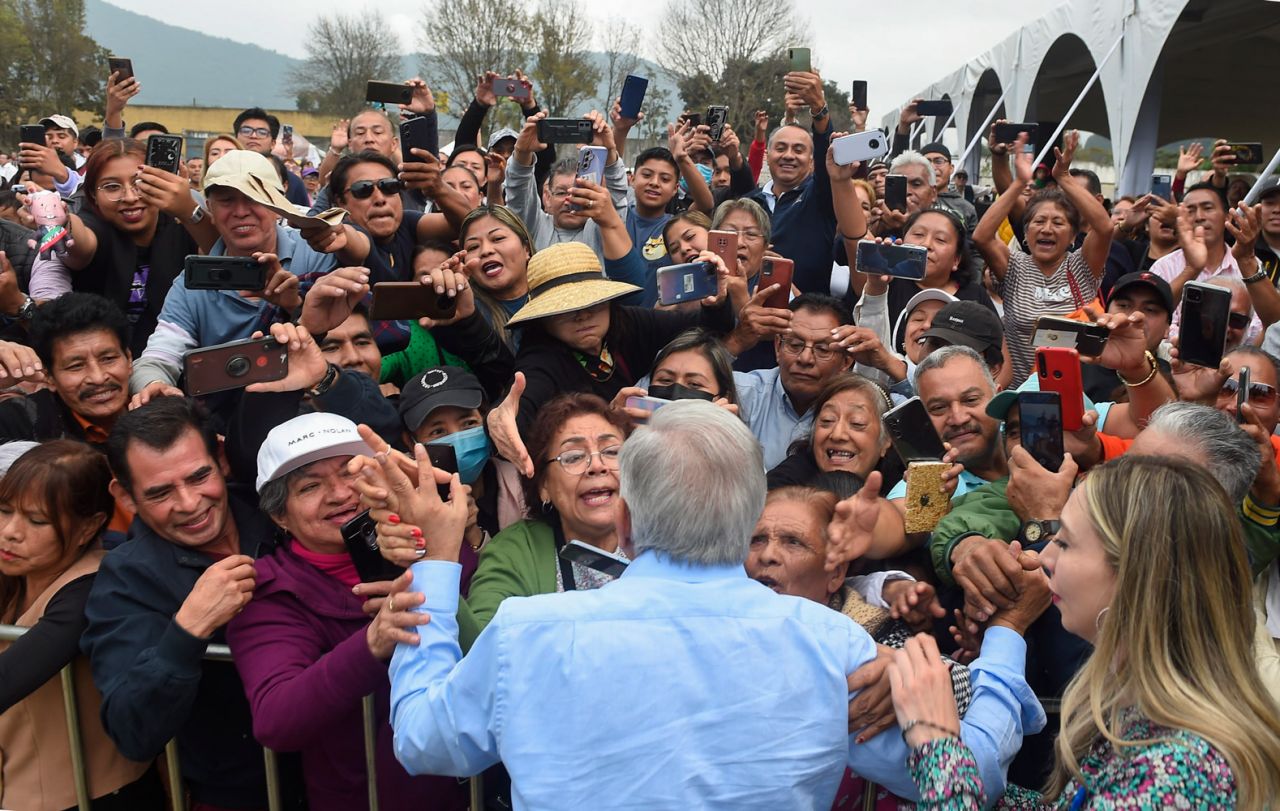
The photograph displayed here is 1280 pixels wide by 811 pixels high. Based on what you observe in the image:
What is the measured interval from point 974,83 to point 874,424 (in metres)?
17.0

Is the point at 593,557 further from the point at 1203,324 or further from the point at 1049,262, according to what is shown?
the point at 1049,262

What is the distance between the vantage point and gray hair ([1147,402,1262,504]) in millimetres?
2455

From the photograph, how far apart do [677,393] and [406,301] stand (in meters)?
1.03

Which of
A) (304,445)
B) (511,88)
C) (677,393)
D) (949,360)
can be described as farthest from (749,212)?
(304,445)

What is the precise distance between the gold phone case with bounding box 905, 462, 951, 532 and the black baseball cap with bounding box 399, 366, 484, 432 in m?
1.49

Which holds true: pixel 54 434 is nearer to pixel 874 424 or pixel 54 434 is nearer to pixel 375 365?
pixel 375 365

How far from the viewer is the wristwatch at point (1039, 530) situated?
2.43m

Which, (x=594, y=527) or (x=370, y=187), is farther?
(x=370, y=187)

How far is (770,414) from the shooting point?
160 inches

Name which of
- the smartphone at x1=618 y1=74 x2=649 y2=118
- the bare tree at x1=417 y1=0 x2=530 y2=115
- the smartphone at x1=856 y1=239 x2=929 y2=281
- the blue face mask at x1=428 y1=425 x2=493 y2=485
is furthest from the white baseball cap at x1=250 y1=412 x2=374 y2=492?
the bare tree at x1=417 y1=0 x2=530 y2=115

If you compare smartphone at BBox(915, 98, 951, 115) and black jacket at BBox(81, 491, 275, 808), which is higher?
smartphone at BBox(915, 98, 951, 115)

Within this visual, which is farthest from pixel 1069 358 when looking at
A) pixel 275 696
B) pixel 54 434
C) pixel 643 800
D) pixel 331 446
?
pixel 54 434

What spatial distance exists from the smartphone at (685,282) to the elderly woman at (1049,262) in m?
2.01

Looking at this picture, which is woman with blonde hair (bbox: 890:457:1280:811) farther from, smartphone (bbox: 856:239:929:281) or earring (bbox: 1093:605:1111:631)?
smartphone (bbox: 856:239:929:281)
